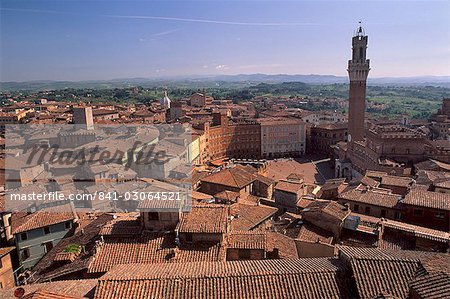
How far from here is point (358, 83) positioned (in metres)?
68.5

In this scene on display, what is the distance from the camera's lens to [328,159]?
3086 inches

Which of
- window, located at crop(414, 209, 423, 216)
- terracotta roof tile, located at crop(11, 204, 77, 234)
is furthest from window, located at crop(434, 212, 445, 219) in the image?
terracotta roof tile, located at crop(11, 204, 77, 234)

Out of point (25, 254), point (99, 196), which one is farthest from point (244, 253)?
point (99, 196)

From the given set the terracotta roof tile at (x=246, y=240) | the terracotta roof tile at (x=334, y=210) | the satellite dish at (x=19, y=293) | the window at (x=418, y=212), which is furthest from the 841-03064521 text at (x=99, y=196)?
the window at (x=418, y=212)

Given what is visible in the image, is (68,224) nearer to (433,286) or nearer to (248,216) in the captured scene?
(248,216)

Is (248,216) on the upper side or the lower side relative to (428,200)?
lower

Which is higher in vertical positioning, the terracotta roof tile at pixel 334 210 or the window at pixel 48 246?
the terracotta roof tile at pixel 334 210

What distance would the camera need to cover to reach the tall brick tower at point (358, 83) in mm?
67562

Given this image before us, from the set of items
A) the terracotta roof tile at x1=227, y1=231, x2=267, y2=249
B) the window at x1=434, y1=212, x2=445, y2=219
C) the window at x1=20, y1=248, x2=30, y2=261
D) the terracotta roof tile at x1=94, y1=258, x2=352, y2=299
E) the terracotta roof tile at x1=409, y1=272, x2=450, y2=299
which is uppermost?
the terracotta roof tile at x1=409, y1=272, x2=450, y2=299

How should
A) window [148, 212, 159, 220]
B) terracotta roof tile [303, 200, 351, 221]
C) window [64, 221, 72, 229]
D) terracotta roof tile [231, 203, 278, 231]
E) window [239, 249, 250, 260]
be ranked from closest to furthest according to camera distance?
window [239, 249, 250, 260] → window [148, 212, 159, 220] → terracotta roof tile [303, 200, 351, 221] → window [64, 221, 72, 229] → terracotta roof tile [231, 203, 278, 231]

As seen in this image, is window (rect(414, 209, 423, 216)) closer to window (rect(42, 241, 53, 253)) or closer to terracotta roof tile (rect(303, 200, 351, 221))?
terracotta roof tile (rect(303, 200, 351, 221))

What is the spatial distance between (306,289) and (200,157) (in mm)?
56477

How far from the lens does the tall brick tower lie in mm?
67562

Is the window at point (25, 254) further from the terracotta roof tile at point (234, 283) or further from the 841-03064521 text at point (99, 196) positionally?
the terracotta roof tile at point (234, 283)
